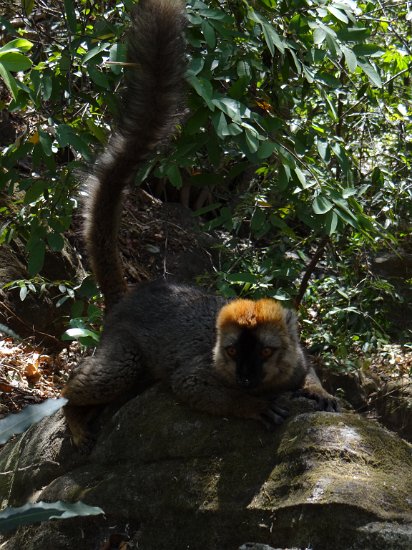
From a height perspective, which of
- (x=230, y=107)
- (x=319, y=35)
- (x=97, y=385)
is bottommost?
(x=97, y=385)

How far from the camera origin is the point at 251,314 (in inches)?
188

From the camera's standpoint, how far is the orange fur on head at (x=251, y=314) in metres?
4.73

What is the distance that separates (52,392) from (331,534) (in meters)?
4.15

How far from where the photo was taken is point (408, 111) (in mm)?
7992

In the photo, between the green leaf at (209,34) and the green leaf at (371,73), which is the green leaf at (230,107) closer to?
the green leaf at (209,34)

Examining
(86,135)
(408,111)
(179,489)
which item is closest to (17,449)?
(179,489)

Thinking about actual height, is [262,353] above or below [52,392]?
above

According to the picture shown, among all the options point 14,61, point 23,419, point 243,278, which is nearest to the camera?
point 23,419

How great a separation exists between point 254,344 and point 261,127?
1.34 metres

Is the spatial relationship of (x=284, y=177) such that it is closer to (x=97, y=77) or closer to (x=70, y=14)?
(x=97, y=77)

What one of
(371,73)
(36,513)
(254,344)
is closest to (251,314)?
(254,344)

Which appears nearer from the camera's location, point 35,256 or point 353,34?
point 353,34

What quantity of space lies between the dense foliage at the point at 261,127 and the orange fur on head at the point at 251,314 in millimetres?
621

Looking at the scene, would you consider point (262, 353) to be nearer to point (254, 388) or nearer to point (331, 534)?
point (254, 388)
